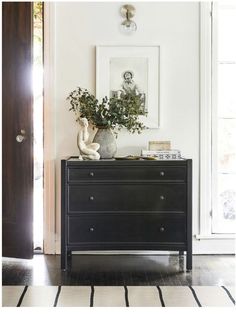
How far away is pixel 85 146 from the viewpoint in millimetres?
3799

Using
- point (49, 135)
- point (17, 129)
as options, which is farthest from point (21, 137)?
point (49, 135)

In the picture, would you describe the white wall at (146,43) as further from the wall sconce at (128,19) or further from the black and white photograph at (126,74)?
the black and white photograph at (126,74)

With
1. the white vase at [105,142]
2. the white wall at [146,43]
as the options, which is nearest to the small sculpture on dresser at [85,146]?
the white vase at [105,142]

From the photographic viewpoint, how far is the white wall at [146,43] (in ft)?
13.6

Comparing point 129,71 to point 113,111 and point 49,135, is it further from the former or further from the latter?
point 49,135

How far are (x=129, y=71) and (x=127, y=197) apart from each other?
107 cm

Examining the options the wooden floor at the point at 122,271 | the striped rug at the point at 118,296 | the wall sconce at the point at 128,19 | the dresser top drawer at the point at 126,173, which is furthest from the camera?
the wall sconce at the point at 128,19

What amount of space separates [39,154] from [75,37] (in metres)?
0.99

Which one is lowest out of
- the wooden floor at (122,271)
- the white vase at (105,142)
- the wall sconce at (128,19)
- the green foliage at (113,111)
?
the wooden floor at (122,271)

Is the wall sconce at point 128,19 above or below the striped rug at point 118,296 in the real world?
above

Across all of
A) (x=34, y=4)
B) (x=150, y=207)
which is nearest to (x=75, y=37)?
(x=34, y=4)

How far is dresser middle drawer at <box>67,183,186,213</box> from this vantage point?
12.1 ft

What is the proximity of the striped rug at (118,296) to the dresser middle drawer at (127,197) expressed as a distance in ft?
2.20

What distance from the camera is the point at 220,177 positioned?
13.9 feet
